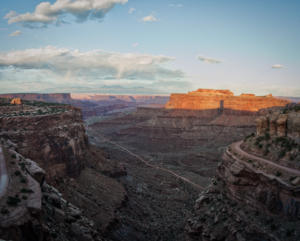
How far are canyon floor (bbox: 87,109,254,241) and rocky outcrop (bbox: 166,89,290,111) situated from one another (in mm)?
4900

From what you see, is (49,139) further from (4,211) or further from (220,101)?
(220,101)

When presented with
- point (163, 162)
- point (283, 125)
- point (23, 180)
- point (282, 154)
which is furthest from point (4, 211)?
point (163, 162)

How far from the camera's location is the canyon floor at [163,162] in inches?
1112

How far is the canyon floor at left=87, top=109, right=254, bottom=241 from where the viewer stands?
28.2 m

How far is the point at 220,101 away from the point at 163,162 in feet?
157

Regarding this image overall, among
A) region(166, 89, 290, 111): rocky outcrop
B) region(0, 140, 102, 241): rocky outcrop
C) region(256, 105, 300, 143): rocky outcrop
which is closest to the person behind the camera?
region(0, 140, 102, 241): rocky outcrop

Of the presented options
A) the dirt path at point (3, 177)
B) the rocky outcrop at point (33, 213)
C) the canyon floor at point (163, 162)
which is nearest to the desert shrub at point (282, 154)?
the canyon floor at point (163, 162)

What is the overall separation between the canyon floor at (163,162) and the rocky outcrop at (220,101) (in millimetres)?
4900

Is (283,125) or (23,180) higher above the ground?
(283,125)

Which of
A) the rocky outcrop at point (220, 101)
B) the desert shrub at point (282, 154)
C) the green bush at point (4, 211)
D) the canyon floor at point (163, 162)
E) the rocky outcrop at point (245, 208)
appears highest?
the rocky outcrop at point (220, 101)

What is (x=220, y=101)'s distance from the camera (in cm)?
10100

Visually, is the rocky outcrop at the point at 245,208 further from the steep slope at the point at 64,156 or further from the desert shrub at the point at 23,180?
the desert shrub at the point at 23,180

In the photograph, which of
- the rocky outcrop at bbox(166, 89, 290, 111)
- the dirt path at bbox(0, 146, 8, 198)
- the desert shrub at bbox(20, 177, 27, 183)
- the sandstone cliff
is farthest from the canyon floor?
the dirt path at bbox(0, 146, 8, 198)

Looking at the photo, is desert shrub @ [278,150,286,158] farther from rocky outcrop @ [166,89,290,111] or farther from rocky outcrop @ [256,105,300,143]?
rocky outcrop @ [166,89,290,111]
